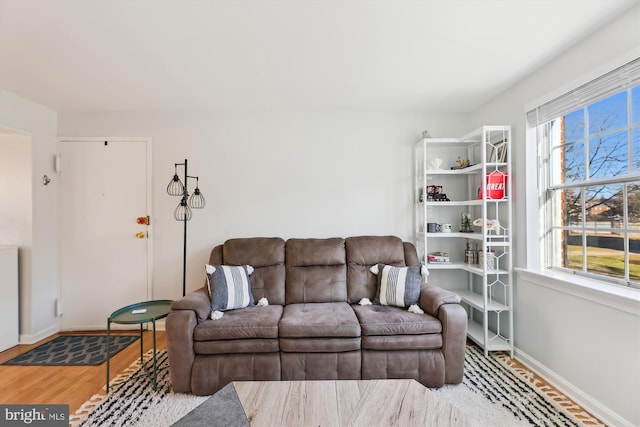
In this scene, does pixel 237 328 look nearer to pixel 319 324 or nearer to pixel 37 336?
pixel 319 324

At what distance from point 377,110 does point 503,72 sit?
1194 millimetres

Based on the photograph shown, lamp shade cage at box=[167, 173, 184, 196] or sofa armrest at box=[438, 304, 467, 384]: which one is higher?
lamp shade cage at box=[167, 173, 184, 196]

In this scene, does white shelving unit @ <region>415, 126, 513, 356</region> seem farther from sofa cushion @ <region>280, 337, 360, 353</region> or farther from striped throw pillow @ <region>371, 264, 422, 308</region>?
sofa cushion @ <region>280, 337, 360, 353</region>

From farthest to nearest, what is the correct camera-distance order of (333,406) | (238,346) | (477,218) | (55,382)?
(477,218), (55,382), (238,346), (333,406)

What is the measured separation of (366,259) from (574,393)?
1710mm

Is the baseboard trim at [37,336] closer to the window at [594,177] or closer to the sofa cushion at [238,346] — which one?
the sofa cushion at [238,346]

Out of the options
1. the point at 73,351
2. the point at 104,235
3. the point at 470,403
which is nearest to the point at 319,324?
the point at 470,403

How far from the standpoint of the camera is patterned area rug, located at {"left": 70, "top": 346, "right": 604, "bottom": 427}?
174 cm

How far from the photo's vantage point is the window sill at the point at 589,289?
161cm

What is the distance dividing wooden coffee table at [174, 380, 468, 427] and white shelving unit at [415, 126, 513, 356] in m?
1.48

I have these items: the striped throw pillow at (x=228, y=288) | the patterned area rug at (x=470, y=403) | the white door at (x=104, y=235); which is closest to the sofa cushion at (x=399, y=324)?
the patterned area rug at (x=470, y=403)

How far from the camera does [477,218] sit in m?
3.09

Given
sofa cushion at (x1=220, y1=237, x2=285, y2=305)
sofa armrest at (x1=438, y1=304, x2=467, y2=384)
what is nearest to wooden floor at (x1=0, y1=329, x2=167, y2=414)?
sofa cushion at (x1=220, y1=237, x2=285, y2=305)

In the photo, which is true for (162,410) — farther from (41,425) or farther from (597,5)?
(597,5)
